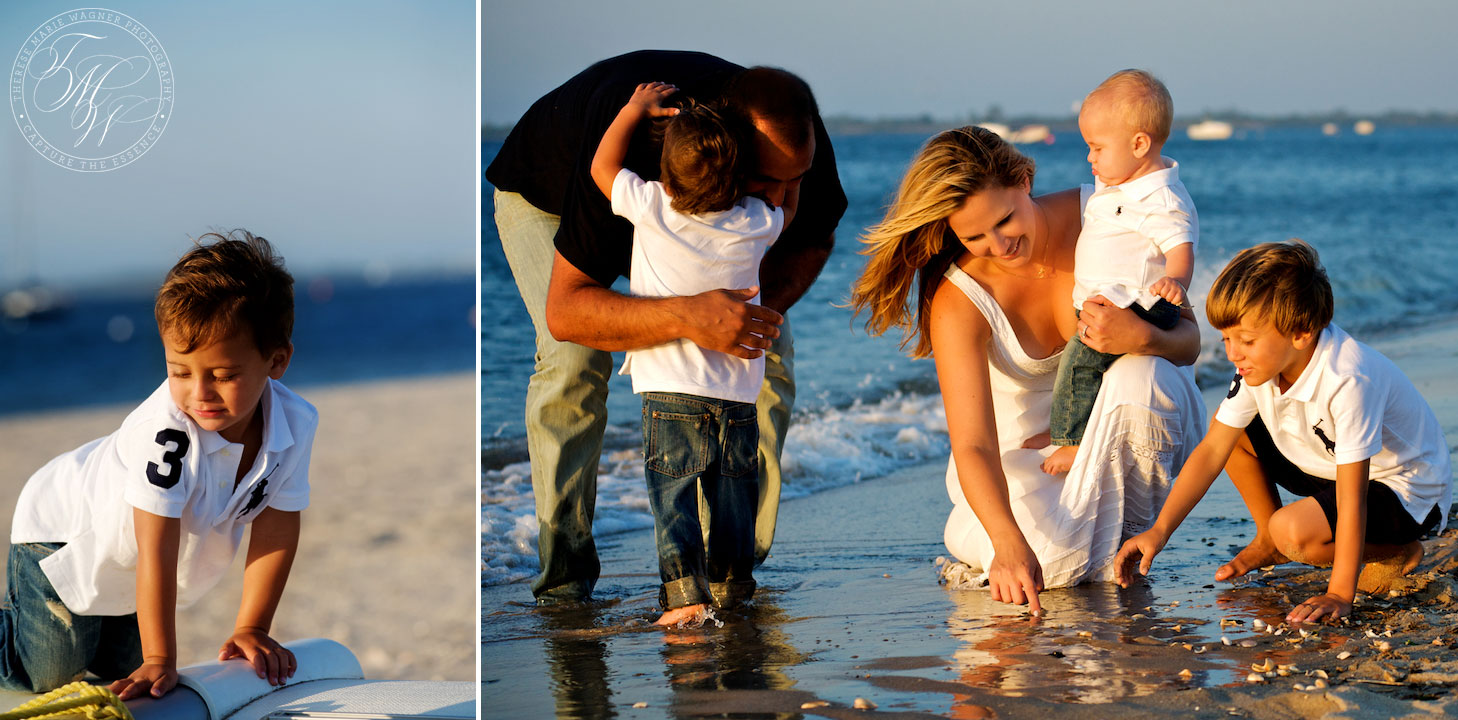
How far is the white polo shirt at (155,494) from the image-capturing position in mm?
2131

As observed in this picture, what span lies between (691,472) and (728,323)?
1.13 feet

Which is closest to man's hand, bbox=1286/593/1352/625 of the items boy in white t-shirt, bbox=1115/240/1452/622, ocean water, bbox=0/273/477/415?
boy in white t-shirt, bbox=1115/240/1452/622

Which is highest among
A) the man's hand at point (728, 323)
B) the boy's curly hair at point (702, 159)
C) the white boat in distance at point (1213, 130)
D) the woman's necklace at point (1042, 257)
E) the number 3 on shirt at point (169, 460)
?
the white boat in distance at point (1213, 130)

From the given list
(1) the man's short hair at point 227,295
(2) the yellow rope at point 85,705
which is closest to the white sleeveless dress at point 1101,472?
(1) the man's short hair at point 227,295

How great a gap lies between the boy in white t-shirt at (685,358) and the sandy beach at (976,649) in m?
0.22

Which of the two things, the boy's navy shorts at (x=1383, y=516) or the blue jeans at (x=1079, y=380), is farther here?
the blue jeans at (x=1079, y=380)

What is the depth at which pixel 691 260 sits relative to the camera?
8.84ft

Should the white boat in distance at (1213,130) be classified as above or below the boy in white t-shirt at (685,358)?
above

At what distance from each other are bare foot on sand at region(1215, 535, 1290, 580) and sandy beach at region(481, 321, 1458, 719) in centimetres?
4

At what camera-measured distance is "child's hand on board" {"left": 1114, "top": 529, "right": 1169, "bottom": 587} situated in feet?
9.10

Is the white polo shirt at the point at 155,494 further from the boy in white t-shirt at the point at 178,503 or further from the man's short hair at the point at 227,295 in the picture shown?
the man's short hair at the point at 227,295

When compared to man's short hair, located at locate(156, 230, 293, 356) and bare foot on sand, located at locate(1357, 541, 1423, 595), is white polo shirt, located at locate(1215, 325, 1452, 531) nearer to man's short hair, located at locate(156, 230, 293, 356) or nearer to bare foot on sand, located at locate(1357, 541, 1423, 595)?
bare foot on sand, located at locate(1357, 541, 1423, 595)

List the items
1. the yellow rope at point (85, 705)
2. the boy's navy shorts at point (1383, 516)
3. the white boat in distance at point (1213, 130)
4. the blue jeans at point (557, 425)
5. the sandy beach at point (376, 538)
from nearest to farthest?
the yellow rope at point (85, 705)
the boy's navy shorts at point (1383, 516)
the blue jeans at point (557, 425)
the sandy beach at point (376, 538)
the white boat in distance at point (1213, 130)

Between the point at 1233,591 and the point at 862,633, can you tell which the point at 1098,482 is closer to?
the point at 1233,591
